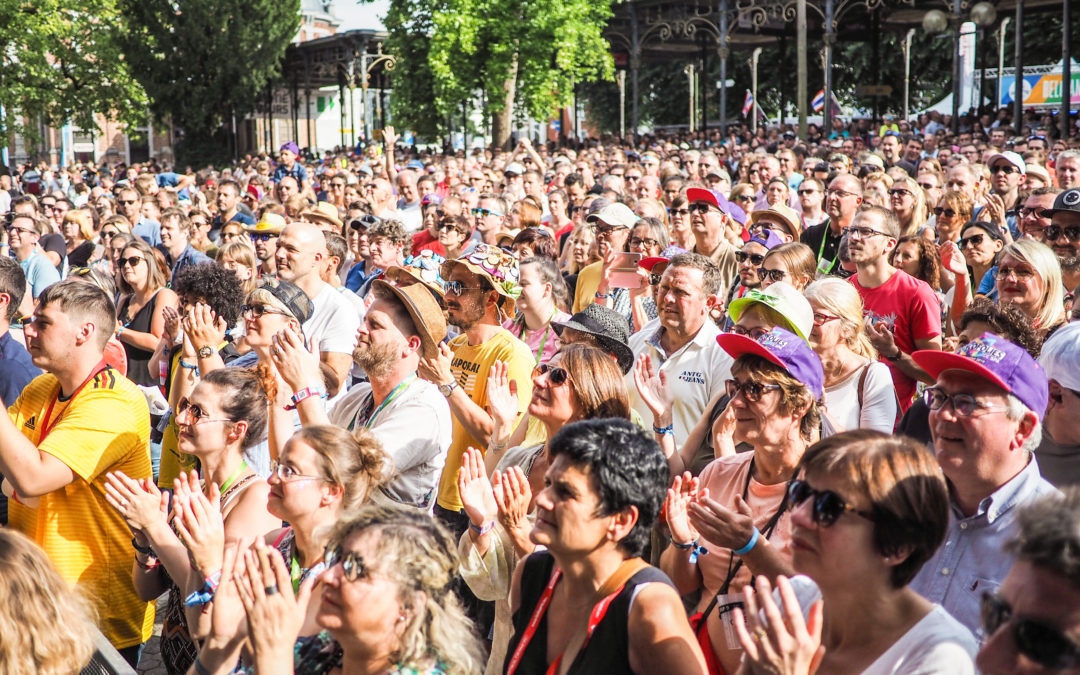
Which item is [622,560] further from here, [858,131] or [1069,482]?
[858,131]

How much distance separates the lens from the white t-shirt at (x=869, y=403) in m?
4.17

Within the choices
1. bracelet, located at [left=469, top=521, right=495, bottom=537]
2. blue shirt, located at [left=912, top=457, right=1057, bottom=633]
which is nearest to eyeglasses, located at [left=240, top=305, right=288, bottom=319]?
bracelet, located at [left=469, top=521, right=495, bottom=537]

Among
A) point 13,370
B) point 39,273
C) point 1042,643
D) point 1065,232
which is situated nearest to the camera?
point 1042,643

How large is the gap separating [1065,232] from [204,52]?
3319 centimetres

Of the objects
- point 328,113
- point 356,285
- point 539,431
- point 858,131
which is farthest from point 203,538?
point 328,113

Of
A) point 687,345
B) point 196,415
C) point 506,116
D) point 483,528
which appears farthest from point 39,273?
point 506,116

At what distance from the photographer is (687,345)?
4.95 meters

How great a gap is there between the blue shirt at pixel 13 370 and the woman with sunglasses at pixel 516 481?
7.43 ft

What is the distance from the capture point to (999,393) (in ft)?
9.14

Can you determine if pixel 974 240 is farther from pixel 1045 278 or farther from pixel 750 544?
pixel 750 544

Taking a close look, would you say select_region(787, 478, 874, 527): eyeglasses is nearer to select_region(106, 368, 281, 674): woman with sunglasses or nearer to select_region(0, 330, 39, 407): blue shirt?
select_region(106, 368, 281, 674): woman with sunglasses

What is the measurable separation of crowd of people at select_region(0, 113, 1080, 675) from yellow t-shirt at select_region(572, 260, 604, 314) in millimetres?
53

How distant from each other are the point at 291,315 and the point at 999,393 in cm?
313

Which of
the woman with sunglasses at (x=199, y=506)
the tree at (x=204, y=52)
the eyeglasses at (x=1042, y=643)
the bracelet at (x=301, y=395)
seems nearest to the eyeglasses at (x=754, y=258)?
the bracelet at (x=301, y=395)
